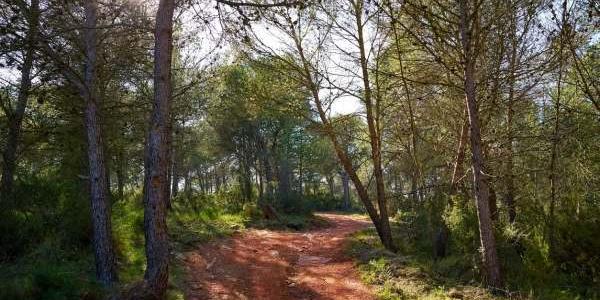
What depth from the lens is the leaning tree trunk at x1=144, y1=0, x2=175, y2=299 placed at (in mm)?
6566

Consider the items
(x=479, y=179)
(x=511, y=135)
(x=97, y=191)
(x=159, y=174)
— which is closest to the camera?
(x=159, y=174)

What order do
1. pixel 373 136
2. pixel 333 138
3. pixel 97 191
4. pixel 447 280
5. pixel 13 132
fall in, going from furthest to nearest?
pixel 333 138
pixel 373 136
pixel 13 132
pixel 447 280
pixel 97 191

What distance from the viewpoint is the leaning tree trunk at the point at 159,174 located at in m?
6.57

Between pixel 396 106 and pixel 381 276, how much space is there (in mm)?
5105

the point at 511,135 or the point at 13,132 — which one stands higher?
the point at 13,132

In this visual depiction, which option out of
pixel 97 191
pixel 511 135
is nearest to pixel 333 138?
pixel 511 135

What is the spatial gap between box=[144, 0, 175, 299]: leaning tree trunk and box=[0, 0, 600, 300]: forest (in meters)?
0.02

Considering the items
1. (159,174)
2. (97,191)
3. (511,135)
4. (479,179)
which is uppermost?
(511,135)

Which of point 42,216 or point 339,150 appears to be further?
point 339,150

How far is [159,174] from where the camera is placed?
6.58 metres

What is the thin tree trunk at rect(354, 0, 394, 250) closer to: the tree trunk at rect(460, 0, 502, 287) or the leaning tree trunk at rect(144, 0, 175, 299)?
the tree trunk at rect(460, 0, 502, 287)

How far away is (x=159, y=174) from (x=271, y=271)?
4781 mm

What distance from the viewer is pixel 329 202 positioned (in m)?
40.9

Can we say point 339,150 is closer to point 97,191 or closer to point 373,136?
point 373,136
